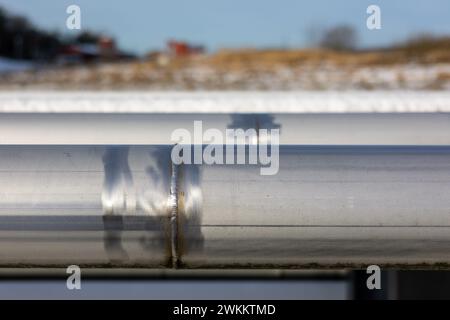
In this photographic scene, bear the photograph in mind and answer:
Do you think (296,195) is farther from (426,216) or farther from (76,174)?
(76,174)

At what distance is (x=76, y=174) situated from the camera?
0.92 meters

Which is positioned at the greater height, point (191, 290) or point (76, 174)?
point (76, 174)

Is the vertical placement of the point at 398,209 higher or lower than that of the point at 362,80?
lower

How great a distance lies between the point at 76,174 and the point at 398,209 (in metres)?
0.58

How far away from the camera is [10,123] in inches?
56.9

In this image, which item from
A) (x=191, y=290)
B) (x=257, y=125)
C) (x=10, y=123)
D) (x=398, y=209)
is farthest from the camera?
(x=191, y=290)

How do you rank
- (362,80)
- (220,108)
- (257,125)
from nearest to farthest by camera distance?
(257,125) < (220,108) < (362,80)

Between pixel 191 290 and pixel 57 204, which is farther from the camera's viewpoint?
pixel 191 290

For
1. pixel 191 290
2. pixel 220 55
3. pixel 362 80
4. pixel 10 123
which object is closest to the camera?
pixel 10 123

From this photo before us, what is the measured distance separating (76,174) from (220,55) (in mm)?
3608

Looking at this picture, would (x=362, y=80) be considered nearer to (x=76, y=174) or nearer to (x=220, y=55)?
(x=220, y=55)

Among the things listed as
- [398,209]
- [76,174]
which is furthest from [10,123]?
[398,209]

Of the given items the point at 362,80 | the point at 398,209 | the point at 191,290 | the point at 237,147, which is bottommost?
the point at 191,290

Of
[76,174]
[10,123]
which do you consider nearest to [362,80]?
[10,123]
